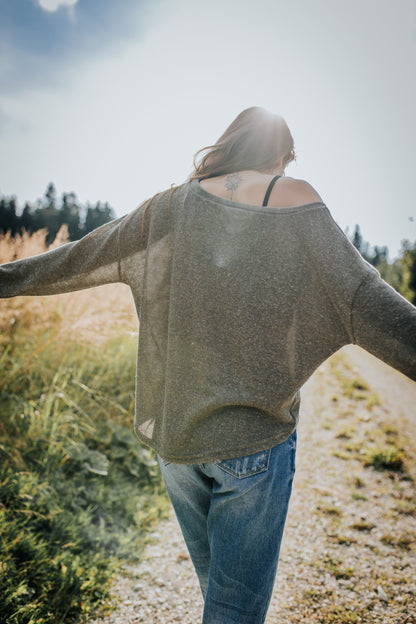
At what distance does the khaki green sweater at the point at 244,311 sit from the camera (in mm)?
816

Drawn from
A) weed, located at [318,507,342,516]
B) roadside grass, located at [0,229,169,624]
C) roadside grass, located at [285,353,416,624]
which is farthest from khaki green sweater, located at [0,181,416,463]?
weed, located at [318,507,342,516]

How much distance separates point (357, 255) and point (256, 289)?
0.24 m

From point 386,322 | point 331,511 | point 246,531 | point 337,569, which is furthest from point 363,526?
point 386,322

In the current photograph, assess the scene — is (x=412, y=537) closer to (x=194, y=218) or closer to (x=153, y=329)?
(x=153, y=329)

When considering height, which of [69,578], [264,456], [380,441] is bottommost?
[380,441]

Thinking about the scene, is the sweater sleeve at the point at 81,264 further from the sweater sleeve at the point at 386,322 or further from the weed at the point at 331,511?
the weed at the point at 331,511

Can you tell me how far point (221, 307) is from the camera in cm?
92

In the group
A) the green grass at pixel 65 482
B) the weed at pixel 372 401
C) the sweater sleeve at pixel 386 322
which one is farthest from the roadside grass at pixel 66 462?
the weed at pixel 372 401

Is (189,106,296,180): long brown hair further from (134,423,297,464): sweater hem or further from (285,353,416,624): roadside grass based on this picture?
(285,353,416,624): roadside grass

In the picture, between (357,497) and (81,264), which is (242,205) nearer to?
(81,264)

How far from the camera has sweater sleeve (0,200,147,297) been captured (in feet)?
3.51

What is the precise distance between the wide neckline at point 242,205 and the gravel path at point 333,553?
7.16 ft

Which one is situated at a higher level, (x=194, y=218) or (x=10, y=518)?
(x=194, y=218)

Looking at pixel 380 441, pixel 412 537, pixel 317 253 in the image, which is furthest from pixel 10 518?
pixel 380 441
